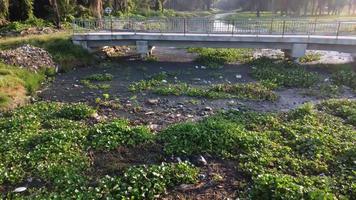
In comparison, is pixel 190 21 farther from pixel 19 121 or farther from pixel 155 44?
pixel 19 121

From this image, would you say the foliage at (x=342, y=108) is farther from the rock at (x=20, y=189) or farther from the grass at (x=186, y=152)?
the rock at (x=20, y=189)

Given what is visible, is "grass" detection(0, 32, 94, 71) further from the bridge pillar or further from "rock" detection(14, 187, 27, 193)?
"rock" detection(14, 187, 27, 193)

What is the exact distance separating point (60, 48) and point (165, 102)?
11944mm

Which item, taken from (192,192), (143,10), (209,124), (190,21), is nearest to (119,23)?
(190,21)

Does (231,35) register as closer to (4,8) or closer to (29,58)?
(29,58)

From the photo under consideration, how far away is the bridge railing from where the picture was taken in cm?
2344

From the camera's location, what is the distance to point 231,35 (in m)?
23.7

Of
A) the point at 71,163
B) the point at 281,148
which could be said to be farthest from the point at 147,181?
the point at 281,148

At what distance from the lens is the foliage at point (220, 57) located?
951 inches

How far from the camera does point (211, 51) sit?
27.2 m

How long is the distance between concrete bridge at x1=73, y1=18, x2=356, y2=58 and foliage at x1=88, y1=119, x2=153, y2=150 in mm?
14358

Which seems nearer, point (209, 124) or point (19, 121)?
point (209, 124)

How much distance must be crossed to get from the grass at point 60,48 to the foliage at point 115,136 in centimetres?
1246

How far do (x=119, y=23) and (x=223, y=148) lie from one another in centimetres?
1941
